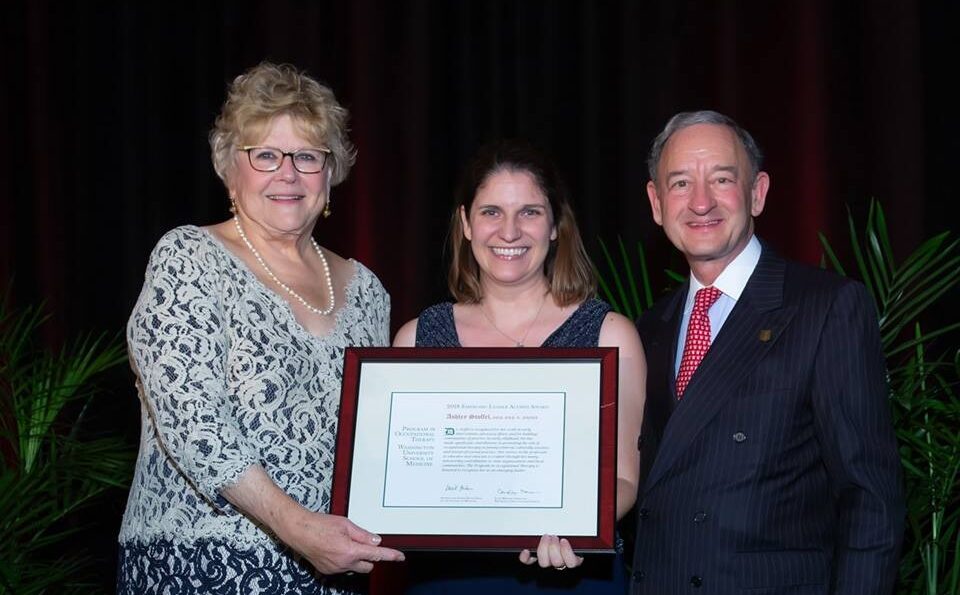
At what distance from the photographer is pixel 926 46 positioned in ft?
14.0

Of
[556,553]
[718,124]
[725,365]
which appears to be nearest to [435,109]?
[718,124]

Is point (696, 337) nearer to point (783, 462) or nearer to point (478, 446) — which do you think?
point (783, 462)

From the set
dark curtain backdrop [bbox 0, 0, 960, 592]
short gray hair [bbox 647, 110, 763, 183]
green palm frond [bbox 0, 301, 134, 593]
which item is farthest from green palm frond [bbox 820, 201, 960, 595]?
green palm frond [bbox 0, 301, 134, 593]

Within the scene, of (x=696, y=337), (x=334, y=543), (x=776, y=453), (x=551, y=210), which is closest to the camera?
(x=776, y=453)

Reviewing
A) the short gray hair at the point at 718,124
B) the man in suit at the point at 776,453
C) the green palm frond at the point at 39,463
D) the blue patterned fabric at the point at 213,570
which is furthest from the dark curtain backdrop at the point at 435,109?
the blue patterned fabric at the point at 213,570

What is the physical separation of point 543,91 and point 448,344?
5.91 feet

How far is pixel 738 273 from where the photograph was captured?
2617mm

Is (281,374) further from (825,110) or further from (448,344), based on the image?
(825,110)

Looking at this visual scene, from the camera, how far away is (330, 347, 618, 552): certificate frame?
2.48m

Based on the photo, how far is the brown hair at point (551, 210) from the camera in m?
3.02

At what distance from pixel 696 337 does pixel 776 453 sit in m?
0.34

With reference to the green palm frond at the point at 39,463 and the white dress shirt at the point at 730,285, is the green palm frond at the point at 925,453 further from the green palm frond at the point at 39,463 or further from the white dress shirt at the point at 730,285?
the green palm frond at the point at 39,463

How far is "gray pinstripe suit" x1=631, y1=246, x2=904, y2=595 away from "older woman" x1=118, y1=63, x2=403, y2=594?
58 centimetres

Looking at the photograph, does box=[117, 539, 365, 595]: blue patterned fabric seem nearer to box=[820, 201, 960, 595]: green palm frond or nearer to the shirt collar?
the shirt collar
